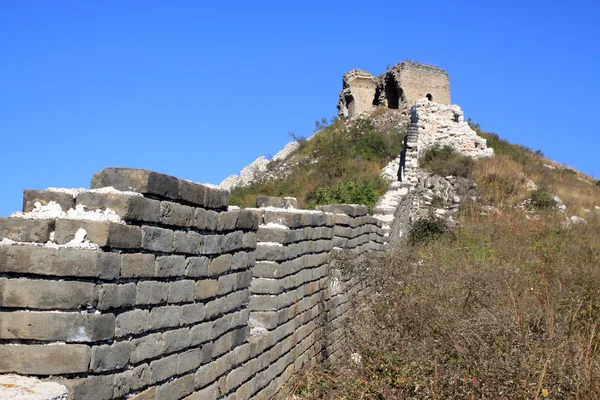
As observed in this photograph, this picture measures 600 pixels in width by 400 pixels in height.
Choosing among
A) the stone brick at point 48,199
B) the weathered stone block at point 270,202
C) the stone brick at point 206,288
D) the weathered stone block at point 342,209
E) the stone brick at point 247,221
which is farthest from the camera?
the weathered stone block at point 342,209

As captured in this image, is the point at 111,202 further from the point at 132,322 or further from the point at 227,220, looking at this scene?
the point at 227,220

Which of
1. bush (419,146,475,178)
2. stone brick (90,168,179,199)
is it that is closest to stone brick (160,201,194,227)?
stone brick (90,168,179,199)

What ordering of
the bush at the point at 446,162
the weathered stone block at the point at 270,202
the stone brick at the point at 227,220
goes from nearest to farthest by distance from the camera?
the stone brick at the point at 227,220 < the weathered stone block at the point at 270,202 < the bush at the point at 446,162

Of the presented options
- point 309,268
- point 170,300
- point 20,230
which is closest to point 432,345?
point 309,268

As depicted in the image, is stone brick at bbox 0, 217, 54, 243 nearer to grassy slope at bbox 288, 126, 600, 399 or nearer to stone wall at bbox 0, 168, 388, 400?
stone wall at bbox 0, 168, 388, 400

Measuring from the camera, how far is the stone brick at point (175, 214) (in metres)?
3.32

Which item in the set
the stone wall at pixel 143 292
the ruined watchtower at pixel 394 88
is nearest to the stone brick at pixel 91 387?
the stone wall at pixel 143 292

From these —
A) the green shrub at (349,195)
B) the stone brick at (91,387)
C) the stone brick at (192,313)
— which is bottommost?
the stone brick at (91,387)

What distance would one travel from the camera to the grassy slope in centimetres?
434

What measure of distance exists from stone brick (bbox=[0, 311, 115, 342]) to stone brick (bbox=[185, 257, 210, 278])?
0.96m

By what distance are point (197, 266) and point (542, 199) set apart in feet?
48.8

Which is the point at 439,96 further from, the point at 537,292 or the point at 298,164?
the point at 537,292

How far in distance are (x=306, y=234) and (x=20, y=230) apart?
354cm

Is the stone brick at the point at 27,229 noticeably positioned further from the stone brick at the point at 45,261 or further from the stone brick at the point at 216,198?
the stone brick at the point at 216,198
